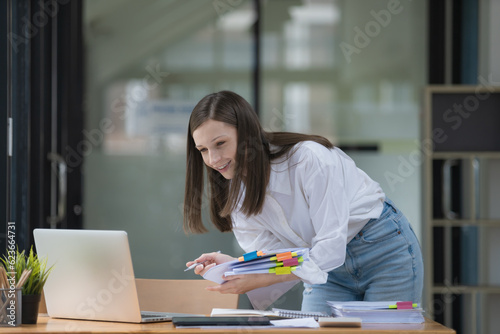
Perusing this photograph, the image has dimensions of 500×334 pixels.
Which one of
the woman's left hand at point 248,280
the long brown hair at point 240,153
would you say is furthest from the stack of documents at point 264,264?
the long brown hair at point 240,153

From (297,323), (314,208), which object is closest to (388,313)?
(297,323)

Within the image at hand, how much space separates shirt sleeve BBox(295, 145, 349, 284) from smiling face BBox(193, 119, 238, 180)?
201 mm

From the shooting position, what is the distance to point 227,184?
2.10 metres

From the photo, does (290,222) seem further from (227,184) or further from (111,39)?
(111,39)

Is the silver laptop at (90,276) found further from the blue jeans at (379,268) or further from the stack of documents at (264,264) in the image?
the blue jeans at (379,268)

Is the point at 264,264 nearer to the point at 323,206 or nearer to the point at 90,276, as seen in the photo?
the point at 323,206

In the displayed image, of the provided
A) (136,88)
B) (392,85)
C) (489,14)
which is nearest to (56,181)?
(136,88)

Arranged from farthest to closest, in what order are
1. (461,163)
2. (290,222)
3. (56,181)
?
(461,163), (56,181), (290,222)

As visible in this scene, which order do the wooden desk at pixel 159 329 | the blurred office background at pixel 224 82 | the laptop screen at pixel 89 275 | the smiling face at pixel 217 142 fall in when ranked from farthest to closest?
1. the blurred office background at pixel 224 82
2. the smiling face at pixel 217 142
3. the laptop screen at pixel 89 275
4. the wooden desk at pixel 159 329

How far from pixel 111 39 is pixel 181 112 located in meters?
0.67

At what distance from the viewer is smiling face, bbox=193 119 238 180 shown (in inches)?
74.4

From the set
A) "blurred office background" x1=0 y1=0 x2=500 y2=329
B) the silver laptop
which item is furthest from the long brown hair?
"blurred office background" x1=0 y1=0 x2=500 y2=329

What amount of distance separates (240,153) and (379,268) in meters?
0.54

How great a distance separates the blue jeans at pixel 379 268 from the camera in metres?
1.96
